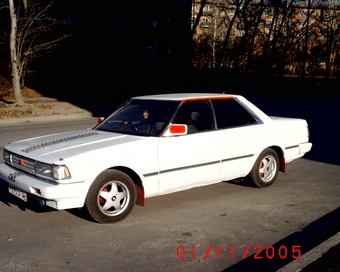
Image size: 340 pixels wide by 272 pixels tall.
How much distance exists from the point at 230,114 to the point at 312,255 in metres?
2.70

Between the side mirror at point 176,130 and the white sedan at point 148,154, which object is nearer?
the white sedan at point 148,154

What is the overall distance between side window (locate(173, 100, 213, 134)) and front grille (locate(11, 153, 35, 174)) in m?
1.96

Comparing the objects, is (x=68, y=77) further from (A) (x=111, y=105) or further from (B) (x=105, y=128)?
(B) (x=105, y=128)

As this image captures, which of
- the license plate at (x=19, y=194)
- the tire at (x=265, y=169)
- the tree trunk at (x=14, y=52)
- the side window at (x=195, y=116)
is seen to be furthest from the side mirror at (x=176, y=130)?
the tree trunk at (x=14, y=52)

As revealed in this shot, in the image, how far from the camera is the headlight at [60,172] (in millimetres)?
4633

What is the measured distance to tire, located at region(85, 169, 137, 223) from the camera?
488 centimetres

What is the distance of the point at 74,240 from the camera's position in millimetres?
4680

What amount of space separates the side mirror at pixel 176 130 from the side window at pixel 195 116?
322 millimetres

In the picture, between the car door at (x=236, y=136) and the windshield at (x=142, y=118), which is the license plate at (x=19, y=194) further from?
the car door at (x=236, y=136)

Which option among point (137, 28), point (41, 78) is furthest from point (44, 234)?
point (137, 28)

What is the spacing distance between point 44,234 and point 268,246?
2.56 m

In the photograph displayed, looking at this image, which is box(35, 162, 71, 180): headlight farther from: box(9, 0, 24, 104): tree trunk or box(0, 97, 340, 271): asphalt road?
box(9, 0, 24, 104): tree trunk

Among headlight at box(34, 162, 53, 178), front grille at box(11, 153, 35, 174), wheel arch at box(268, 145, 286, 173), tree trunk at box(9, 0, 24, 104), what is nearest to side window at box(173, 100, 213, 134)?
wheel arch at box(268, 145, 286, 173)

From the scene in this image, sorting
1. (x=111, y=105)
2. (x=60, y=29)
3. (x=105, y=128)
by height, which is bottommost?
(x=111, y=105)
